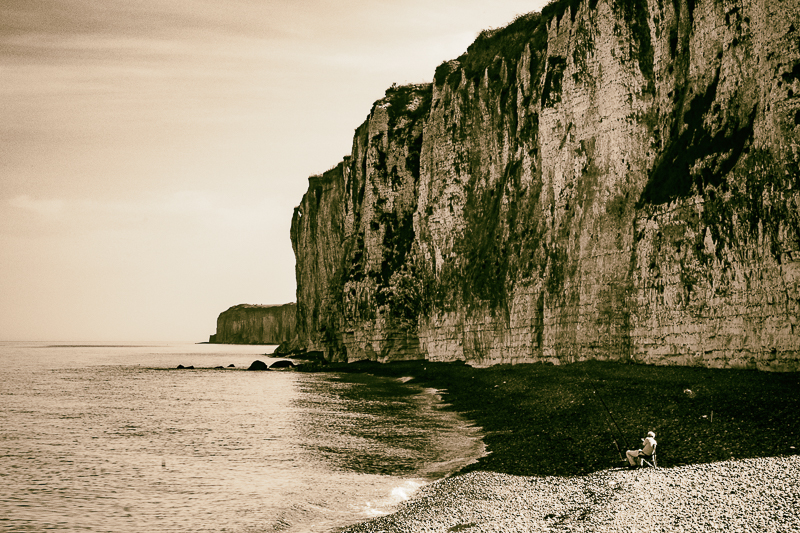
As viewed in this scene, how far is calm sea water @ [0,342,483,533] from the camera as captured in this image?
1512 centimetres

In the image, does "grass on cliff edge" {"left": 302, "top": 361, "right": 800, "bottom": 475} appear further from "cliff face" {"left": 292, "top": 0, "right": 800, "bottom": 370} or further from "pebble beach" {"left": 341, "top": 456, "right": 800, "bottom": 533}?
"cliff face" {"left": 292, "top": 0, "right": 800, "bottom": 370}

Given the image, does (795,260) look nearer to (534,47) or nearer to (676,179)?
(676,179)

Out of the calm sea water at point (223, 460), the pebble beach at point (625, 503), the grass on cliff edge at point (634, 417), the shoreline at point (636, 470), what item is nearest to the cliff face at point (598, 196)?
the grass on cliff edge at point (634, 417)

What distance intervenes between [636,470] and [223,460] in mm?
13035

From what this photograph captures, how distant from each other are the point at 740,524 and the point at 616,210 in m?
21.9

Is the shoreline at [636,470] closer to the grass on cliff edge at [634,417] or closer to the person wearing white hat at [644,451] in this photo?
the grass on cliff edge at [634,417]

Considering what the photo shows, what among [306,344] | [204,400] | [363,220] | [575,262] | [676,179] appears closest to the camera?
[676,179]

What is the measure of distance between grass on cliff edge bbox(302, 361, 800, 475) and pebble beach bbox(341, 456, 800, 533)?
986 mm

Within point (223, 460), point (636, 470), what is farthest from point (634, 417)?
point (223, 460)

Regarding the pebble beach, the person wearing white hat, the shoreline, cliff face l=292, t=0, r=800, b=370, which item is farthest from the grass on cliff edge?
cliff face l=292, t=0, r=800, b=370

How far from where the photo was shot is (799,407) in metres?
14.7

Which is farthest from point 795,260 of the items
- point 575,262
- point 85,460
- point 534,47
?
point 534,47

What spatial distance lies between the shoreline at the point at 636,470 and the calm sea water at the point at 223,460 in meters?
1.63

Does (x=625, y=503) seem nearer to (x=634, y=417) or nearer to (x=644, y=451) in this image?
(x=644, y=451)
